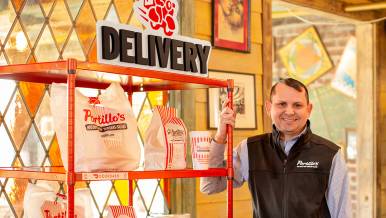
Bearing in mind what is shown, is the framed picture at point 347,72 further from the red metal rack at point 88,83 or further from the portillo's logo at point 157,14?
the portillo's logo at point 157,14

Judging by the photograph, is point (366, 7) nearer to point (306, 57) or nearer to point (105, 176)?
point (306, 57)

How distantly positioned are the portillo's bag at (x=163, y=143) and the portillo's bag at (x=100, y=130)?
0.17 meters

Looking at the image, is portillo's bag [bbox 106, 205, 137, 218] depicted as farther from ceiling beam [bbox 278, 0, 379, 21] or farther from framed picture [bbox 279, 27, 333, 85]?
framed picture [bbox 279, 27, 333, 85]

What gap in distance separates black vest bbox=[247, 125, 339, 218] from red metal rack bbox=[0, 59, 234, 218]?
258mm

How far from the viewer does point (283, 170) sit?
2797 millimetres

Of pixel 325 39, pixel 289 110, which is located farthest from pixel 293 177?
pixel 325 39

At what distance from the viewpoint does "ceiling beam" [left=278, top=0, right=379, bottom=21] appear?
15.8 feet

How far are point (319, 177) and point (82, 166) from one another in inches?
41.4

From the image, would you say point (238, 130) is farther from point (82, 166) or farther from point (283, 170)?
point (82, 166)

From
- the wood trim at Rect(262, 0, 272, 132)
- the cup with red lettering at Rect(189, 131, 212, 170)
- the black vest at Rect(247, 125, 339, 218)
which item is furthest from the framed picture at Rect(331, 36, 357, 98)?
the cup with red lettering at Rect(189, 131, 212, 170)

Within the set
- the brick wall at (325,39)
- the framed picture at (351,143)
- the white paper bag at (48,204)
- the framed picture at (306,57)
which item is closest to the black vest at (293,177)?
the white paper bag at (48,204)

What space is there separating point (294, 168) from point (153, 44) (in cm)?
85

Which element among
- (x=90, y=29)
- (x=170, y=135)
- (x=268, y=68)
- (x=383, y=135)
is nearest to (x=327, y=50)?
(x=383, y=135)

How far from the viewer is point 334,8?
5246 mm
